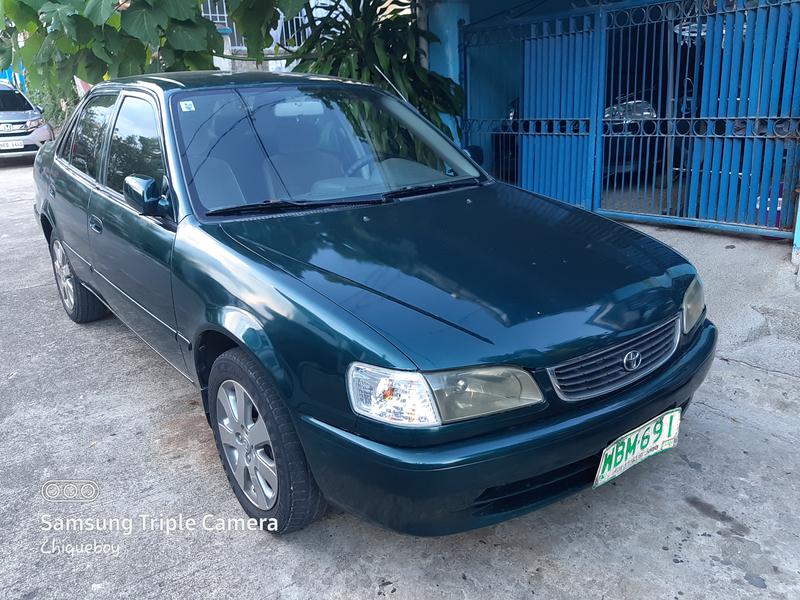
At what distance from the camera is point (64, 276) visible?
489cm

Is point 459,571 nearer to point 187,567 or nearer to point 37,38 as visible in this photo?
point 187,567

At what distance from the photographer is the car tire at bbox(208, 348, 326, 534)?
233 cm

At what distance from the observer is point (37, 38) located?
5.29 m

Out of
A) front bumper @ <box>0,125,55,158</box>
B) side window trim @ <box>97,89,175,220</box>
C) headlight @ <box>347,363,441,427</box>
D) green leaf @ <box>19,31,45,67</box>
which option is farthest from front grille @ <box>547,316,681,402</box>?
front bumper @ <box>0,125,55,158</box>

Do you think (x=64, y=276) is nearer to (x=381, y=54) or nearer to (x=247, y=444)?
(x=247, y=444)

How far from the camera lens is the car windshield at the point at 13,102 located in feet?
46.3

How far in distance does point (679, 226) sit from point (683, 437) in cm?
311

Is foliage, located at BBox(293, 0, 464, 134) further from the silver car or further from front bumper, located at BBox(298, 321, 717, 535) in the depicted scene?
the silver car

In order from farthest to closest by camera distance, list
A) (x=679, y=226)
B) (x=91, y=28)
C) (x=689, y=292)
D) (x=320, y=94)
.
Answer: (x=679, y=226) → (x=91, y=28) → (x=320, y=94) → (x=689, y=292)

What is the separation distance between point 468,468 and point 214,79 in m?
2.45

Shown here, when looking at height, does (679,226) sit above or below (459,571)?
above

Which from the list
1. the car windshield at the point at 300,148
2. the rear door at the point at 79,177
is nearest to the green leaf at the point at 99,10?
the rear door at the point at 79,177

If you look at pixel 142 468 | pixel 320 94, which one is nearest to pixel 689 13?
pixel 320 94

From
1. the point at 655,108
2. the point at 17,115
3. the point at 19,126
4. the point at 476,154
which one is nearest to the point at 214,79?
the point at 476,154
